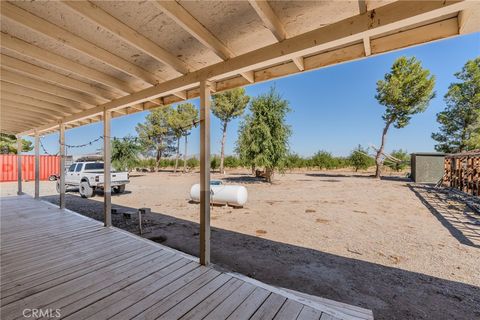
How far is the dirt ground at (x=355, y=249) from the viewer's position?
9.36 ft

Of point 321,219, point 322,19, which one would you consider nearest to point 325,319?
point 322,19

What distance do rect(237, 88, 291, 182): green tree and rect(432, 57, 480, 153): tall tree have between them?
53.3ft

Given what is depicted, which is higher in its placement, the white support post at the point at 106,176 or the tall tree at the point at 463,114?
the tall tree at the point at 463,114

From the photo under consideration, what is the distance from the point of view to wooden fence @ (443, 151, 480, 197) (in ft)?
33.8

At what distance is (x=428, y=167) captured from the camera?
53.7 ft

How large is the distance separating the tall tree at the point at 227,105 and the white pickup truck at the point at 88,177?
14.8 meters

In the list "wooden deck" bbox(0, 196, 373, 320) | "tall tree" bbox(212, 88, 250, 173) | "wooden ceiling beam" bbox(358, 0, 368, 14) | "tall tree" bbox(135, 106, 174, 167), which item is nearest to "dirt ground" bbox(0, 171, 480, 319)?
"wooden deck" bbox(0, 196, 373, 320)

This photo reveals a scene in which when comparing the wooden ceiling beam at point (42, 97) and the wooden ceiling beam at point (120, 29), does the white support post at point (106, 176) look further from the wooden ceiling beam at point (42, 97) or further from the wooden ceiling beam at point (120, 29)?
the wooden ceiling beam at point (120, 29)

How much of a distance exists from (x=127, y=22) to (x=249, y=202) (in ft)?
25.1

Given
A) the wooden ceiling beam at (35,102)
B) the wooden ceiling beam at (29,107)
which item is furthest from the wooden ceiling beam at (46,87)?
the wooden ceiling beam at (29,107)

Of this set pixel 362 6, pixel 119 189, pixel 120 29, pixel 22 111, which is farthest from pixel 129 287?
pixel 119 189

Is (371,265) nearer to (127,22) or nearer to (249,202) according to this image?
(127,22)

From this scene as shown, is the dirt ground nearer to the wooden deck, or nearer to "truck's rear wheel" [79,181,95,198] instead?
the wooden deck

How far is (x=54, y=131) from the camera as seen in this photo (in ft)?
25.0
